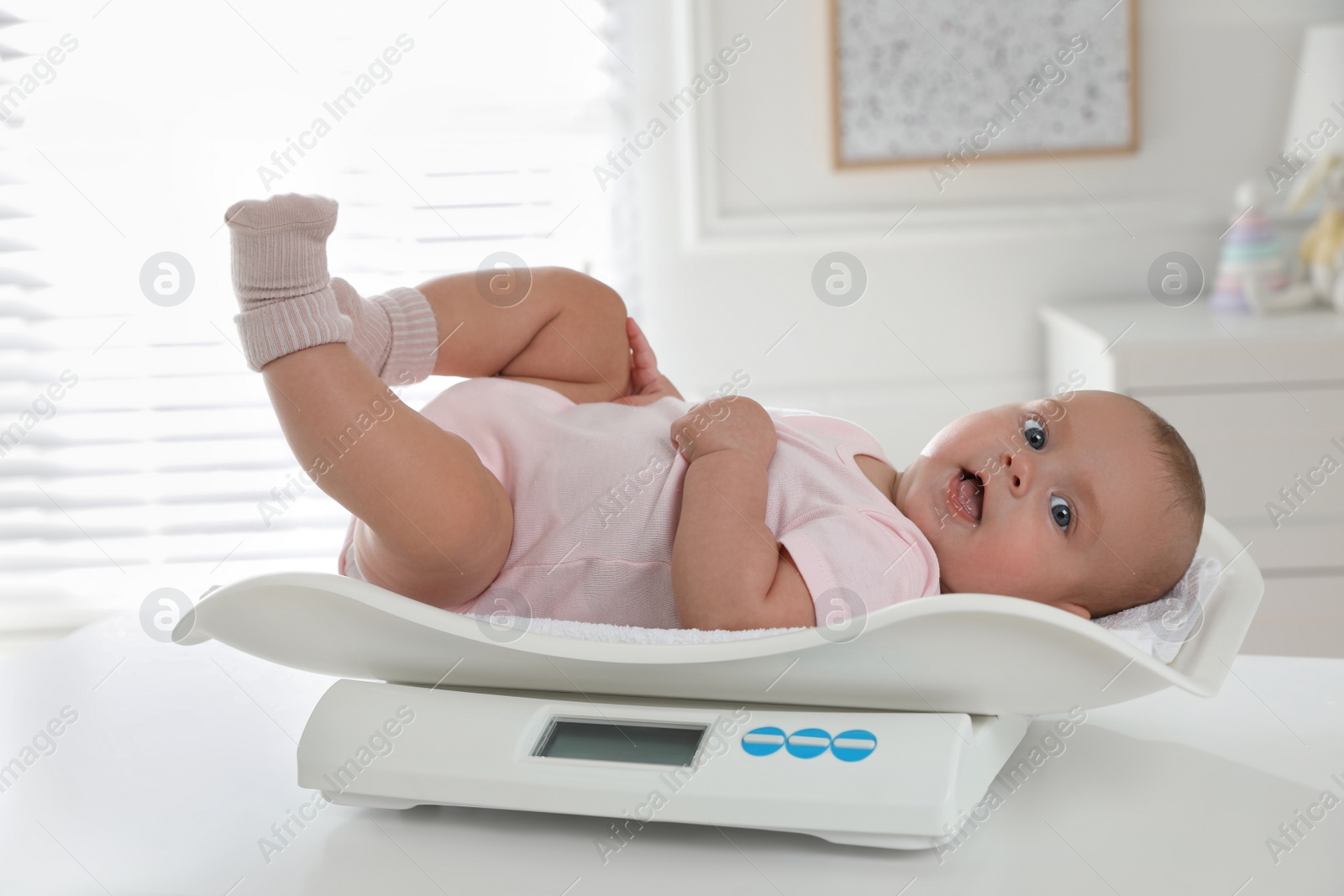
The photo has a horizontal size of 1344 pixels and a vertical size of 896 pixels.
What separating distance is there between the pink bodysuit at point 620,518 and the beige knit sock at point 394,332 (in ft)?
0.13

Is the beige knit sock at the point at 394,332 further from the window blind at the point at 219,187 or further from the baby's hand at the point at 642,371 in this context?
the window blind at the point at 219,187

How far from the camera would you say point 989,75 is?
219cm

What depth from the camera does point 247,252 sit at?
67cm

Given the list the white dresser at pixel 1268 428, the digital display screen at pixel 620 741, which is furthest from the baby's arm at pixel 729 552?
the white dresser at pixel 1268 428

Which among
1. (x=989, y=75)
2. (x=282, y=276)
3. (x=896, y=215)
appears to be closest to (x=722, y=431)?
(x=282, y=276)

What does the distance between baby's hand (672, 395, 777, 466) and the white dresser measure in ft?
3.61

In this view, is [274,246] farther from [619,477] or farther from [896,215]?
[896,215]

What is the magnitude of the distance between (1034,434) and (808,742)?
1.39 feet

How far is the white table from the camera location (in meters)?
0.56

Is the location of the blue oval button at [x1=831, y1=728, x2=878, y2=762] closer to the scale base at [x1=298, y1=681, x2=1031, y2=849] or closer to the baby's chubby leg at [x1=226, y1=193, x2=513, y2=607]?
the scale base at [x1=298, y1=681, x2=1031, y2=849]

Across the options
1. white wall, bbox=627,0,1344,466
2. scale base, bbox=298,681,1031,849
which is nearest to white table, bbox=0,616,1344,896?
scale base, bbox=298,681,1031,849

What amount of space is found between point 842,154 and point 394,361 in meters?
1.59

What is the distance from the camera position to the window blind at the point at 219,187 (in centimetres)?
222

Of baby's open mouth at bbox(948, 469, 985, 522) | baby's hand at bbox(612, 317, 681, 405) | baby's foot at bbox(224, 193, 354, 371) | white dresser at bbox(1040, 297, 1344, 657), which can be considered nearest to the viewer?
baby's foot at bbox(224, 193, 354, 371)
